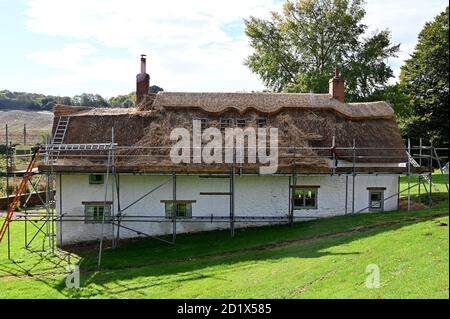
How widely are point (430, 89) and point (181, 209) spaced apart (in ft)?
85.9

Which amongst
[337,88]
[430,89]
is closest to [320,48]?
[430,89]

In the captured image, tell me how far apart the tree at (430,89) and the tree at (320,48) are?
8.22 ft

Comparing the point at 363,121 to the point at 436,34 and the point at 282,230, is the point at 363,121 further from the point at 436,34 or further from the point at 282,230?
the point at 436,34

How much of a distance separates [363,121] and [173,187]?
10.7 m

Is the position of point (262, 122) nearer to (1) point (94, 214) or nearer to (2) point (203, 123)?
(2) point (203, 123)

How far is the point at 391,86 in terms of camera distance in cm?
3891

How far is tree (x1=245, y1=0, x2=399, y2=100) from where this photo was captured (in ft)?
128

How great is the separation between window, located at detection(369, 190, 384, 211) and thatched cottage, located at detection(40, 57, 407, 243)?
0.15 ft

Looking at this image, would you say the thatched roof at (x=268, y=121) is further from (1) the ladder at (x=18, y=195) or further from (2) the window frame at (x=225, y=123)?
(1) the ladder at (x=18, y=195)

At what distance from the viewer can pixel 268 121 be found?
2458 centimetres

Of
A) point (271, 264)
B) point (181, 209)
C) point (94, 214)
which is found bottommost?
point (271, 264)

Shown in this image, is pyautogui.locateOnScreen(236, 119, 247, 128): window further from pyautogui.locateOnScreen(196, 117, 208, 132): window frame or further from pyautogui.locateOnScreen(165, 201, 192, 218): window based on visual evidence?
pyautogui.locateOnScreen(165, 201, 192, 218): window
